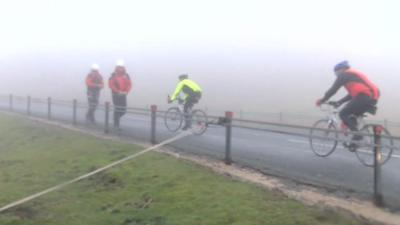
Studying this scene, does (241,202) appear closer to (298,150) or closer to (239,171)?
(239,171)

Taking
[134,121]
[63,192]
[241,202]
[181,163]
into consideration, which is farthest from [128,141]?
[241,202]

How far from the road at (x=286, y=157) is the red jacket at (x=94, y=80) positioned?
116 inches

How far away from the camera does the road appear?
330 inches

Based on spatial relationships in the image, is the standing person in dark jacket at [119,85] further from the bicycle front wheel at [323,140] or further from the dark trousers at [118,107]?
the bicycle front wheel at [323,140]

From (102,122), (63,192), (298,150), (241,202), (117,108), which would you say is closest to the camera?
(241,202)

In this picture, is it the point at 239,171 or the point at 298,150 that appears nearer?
the point at 239,171

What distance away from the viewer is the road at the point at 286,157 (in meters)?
8.38

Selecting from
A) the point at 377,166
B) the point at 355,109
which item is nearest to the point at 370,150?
the point at 377,166

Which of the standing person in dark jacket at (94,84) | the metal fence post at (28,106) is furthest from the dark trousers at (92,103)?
the metal fence post at (28,106)

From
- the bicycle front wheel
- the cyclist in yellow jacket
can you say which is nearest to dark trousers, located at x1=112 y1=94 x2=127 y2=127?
the cyclist in yellow jacket

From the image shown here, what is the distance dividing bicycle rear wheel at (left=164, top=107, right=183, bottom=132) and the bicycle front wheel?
4.03 meters

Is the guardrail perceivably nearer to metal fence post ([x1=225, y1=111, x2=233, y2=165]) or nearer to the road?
metal fence post ([x1=225, y1=111, x2=233, y2=165])

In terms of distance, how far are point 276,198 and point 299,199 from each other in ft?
1.07

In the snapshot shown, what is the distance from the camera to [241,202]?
303 inches
